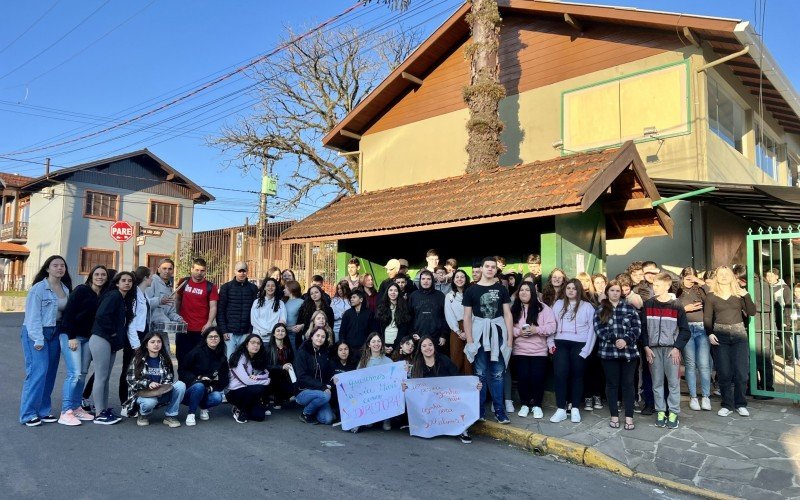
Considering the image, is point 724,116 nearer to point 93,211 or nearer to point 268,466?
point 268,466

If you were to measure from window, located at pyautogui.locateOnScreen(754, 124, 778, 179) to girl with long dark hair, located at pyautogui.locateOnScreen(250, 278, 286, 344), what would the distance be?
492 inches

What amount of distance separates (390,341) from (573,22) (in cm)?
894

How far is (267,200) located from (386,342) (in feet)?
64.4

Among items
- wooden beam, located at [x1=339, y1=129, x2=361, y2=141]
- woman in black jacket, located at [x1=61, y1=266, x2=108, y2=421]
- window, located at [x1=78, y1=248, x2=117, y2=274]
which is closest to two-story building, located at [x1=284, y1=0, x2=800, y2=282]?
wooden beam, located at [x1=339, y1=129, x2=361, y2=141]

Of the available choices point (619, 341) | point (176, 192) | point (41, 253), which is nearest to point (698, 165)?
point (619, 341)

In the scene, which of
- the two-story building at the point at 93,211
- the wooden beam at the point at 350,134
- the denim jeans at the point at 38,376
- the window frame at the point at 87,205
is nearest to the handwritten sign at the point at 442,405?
the denim jeans at the point at 38,376

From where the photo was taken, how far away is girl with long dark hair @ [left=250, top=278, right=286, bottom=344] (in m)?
7.79

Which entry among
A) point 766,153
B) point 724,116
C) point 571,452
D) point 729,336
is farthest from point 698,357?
point 766,153

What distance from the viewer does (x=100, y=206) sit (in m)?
33.0

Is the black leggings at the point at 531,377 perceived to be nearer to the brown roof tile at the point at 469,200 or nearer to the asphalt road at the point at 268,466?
the asphalt road at the point at 268,466

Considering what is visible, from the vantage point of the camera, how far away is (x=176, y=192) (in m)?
36.0

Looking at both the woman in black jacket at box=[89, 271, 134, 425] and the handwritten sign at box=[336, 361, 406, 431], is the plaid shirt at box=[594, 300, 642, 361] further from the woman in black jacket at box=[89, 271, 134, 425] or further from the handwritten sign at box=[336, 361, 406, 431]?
the woman in black jacket at box=[89, 271, 134, 425]

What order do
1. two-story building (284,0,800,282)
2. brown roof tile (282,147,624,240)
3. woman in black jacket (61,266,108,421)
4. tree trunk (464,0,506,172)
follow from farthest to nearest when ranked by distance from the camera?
1. tree trunk (464,0,506,172)
2. two-story building (284,0,800,282)
3. brown roof tile (282,147,624,240)
4. woman in black jacket (61,266,108,421)

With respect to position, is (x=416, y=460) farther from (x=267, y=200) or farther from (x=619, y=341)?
(x=267, y=200)
